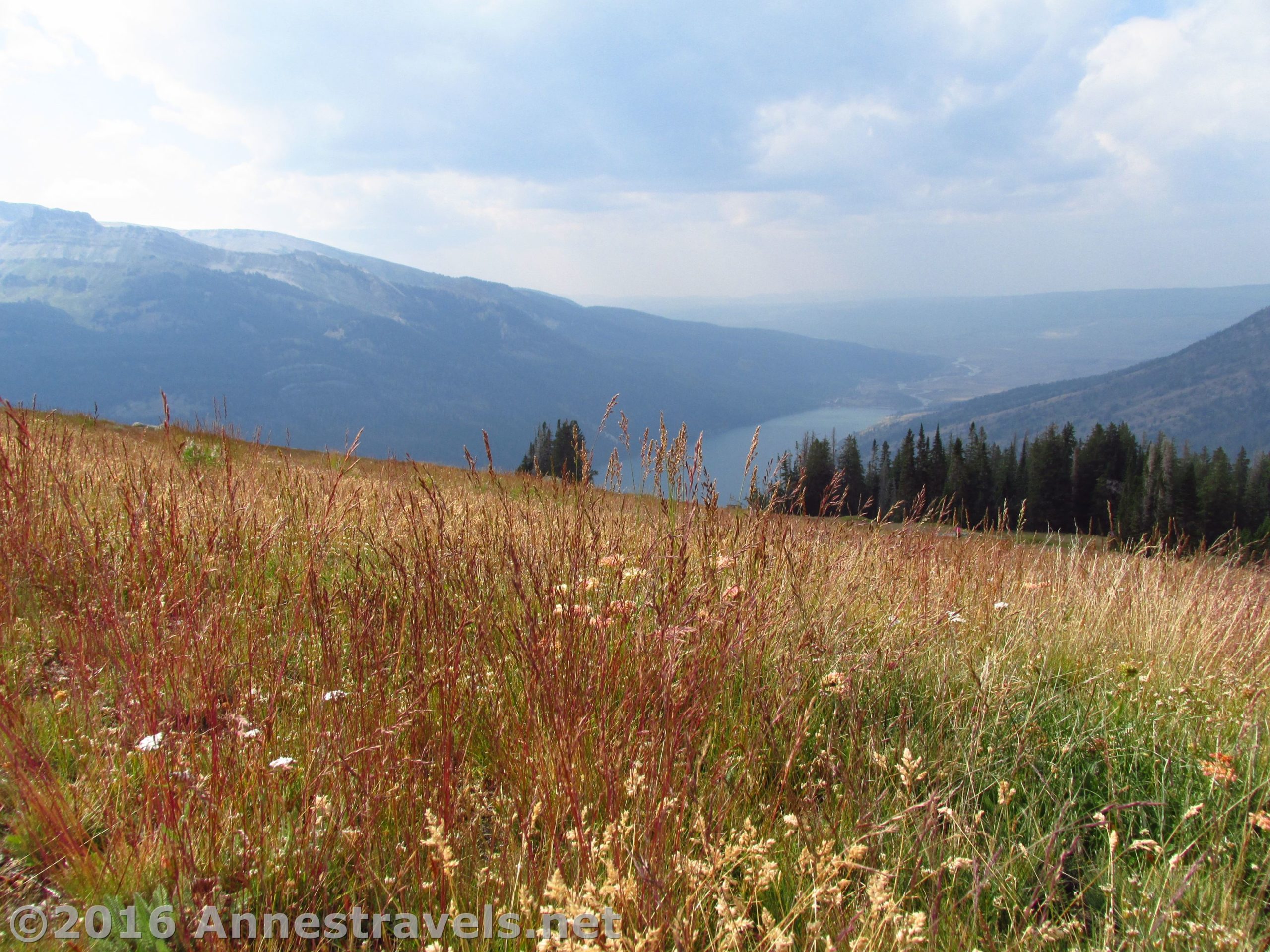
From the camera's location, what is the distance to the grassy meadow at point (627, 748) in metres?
1.64

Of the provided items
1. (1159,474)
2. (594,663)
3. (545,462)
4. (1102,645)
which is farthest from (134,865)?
(1159,474)

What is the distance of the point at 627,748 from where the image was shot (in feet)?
6.24

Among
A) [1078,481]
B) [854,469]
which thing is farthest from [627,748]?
[1078,481]

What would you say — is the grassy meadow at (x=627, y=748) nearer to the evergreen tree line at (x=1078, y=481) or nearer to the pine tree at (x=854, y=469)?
the evergreen tree line at (x=1078, y=481)

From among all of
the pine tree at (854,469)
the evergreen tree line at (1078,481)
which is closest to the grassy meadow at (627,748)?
the evergreen tree line at (1078,481)

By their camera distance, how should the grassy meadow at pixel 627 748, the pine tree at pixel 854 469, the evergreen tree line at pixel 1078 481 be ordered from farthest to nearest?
the pine tree at pixel 854 469 → the evergreen tree line at pixel 1078 481 → the grassy meadow at pixel 627 748

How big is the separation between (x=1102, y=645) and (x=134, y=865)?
421 centimetres

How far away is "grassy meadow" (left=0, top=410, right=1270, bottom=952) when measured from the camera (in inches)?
64.7

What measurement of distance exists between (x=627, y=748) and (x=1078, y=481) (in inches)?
3349

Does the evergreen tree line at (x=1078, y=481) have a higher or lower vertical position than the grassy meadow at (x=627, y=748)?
lower

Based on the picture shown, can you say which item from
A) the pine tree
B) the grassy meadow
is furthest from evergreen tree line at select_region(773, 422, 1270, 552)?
the grassy meadow

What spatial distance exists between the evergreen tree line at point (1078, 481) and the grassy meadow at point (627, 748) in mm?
54385

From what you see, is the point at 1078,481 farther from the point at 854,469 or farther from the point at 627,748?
the point at 627,748

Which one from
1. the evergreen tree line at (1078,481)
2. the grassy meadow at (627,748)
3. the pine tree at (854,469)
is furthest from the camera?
the pine tree at (854,469)
